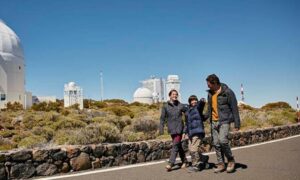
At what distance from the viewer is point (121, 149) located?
8211 millimetres

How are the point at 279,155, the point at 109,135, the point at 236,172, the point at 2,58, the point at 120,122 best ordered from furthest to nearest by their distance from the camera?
the point at 2,58
the point at 120,122
the point at 109,135
the point at 279,155
the point at 236,172

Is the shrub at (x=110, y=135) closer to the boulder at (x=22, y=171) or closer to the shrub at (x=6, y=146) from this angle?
the shrub at (x=6, y=146)

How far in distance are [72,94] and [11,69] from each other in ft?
44.9

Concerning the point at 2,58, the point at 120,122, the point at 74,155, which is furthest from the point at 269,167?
the point at 2,58

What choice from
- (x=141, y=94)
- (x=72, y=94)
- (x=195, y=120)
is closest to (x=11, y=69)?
(x=72, y=94)

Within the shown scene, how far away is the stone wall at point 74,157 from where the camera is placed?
655 centimetres

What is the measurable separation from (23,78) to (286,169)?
54.5 metres

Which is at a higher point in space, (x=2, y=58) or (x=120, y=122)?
(x=2, y=58)

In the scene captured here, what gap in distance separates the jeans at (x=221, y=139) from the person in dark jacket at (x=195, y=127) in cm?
37

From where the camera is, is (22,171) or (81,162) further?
(81,162)

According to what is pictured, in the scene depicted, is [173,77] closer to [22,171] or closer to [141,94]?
[141,94]

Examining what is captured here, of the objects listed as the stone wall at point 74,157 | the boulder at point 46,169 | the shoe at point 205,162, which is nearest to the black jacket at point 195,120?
the shoe at point 205,162

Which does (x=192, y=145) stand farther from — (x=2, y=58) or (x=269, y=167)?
(x=2, y=58)

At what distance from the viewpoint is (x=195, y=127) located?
7.09 m
